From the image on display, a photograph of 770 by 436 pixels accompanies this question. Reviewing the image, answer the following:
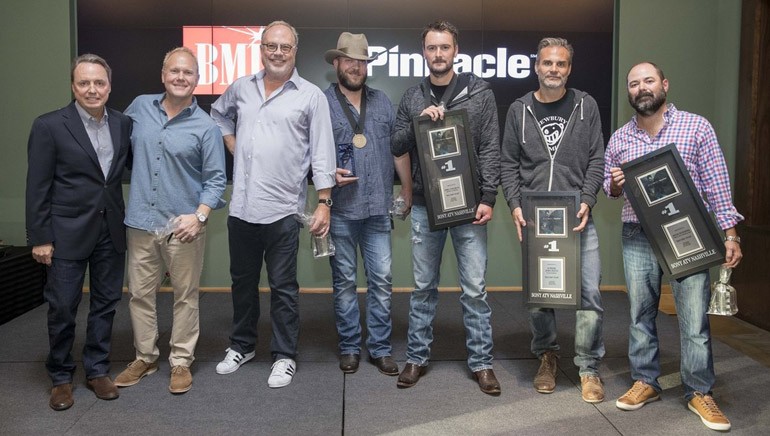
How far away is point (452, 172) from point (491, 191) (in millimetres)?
195

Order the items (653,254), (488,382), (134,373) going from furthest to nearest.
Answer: (134,373)
(488,382)
(653,254)

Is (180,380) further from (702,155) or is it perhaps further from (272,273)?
(702,155)

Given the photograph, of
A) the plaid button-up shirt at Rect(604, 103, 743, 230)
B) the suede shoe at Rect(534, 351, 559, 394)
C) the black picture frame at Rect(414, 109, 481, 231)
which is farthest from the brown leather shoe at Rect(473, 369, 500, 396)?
the plaid button-up shirt at Rect(604, 103, 743, 230)

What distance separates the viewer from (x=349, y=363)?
3.45m

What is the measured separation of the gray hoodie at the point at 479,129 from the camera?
3.07 m

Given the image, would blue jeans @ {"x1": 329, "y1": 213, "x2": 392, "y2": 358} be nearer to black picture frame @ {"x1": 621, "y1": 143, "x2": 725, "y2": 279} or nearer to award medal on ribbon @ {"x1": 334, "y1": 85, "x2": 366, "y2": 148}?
award medal on ribbon @ {"x1": 334, "y1": 85, "x2": 366, "y2": 148}

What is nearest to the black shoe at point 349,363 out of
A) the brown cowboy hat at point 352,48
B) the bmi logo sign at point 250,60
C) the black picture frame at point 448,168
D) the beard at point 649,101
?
the black picture frame at point 448,168

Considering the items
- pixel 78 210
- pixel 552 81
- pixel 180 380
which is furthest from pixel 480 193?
pixel 78 210

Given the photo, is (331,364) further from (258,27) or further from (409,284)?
(258,27)

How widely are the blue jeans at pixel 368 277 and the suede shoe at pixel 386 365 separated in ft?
0.09

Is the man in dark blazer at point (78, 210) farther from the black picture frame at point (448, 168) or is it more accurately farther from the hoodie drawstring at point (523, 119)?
the hoodie drawstring at point (523, 119)

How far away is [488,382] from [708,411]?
0.90 m

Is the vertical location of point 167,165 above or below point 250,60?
below

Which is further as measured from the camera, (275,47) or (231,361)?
(231,361)
